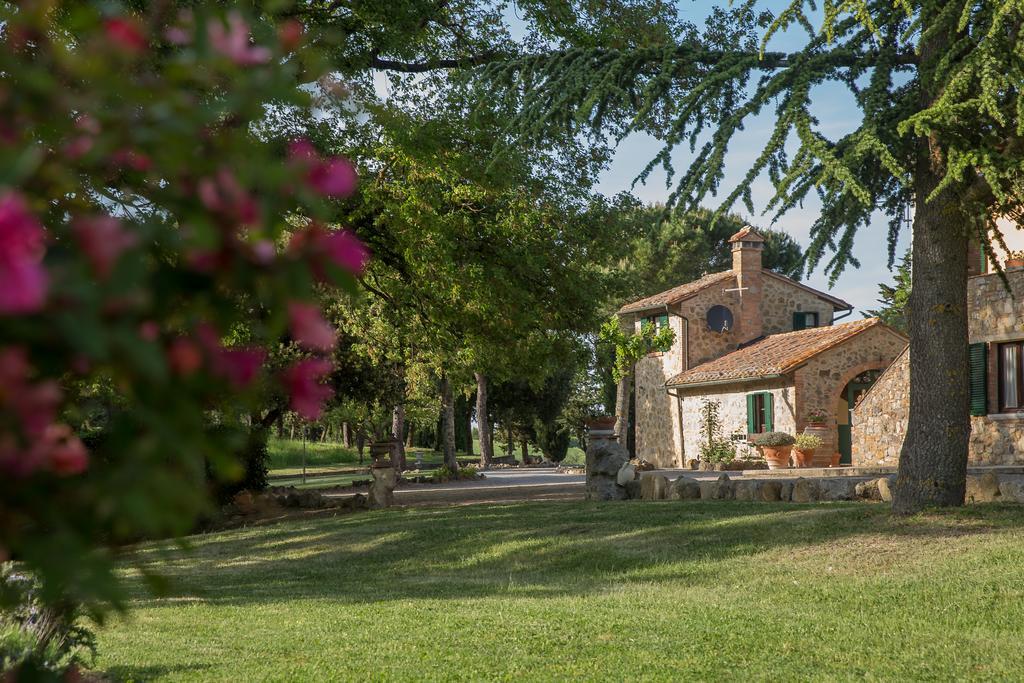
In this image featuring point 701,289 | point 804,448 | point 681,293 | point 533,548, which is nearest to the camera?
point 533,548

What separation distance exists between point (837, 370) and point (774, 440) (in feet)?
11.2

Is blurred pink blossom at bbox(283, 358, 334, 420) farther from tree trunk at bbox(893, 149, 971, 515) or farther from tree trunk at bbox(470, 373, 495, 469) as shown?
tree trunk at bbox(470, 373, 495, 469)

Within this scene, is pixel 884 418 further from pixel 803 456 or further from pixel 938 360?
pixel 938 360

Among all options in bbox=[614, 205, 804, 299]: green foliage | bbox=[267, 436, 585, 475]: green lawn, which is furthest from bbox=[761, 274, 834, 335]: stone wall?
bbox=[267, 436, 585, 475]: green lawn

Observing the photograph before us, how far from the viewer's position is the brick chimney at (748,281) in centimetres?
3209

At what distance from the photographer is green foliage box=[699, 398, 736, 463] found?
93.9 ft

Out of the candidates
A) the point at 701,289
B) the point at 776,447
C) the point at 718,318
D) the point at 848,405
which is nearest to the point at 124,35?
the point at 776,447

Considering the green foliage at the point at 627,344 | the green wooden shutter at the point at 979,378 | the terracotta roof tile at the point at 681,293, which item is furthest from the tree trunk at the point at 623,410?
the green wooden shutter at the point at 979,378

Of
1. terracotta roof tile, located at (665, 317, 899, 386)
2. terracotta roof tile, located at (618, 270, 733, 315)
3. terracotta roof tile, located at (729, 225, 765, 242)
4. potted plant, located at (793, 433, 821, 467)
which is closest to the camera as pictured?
potted plant, located at (793, 433, 821, 467)

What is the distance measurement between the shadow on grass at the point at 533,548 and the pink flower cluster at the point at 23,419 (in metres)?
7.97

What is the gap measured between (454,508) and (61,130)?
16403 millimetres

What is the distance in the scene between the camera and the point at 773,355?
29125 millimetres

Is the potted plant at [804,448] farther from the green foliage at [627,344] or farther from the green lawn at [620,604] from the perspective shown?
the green lawn at [620,604]

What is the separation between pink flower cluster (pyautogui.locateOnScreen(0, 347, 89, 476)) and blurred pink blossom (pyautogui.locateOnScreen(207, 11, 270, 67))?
36cm
